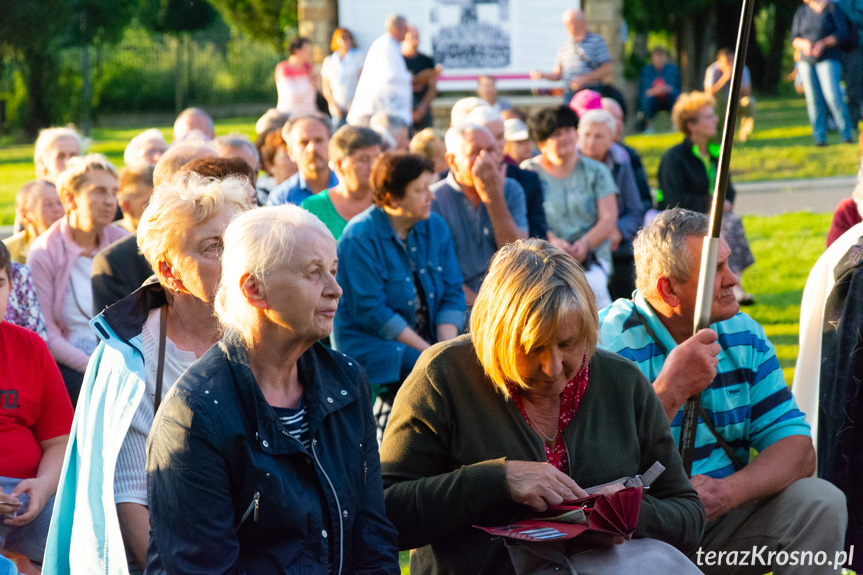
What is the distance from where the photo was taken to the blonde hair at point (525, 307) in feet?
8.98

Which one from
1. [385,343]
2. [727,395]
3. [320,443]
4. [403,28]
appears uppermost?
[403,28]

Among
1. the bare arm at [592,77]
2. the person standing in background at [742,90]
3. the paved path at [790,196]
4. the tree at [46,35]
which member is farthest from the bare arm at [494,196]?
the tree at [46,35]

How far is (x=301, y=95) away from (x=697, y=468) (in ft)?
37.0

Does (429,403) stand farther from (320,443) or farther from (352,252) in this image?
(352,252)

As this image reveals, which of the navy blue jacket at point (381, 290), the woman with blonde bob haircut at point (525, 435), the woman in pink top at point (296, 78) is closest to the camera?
the woman with blonde bob haircut at point (525, 435)

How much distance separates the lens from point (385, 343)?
517 centimetres

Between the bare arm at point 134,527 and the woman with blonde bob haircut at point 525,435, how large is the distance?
2.28ft

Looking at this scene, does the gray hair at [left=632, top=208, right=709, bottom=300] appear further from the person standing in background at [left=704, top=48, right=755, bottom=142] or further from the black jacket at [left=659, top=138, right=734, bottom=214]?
the person standing in background at [left=704, top=48, right=755, bottom=142]

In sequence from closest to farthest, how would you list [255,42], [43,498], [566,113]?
[43,498]
[566,113]
[255,42]

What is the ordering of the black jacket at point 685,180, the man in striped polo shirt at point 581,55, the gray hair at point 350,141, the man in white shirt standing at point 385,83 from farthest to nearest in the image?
the man in striped polo shirt at point 581,55 < the man in white shirt standing at point 385,83 < the black jacket at point 685,180 < the gray hair at point 350,141

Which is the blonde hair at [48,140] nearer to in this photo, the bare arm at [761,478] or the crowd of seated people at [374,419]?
the crowd of seated people at [374,419]

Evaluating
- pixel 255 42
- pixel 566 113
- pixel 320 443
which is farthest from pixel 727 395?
pixel 255 42

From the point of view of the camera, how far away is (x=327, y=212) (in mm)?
5863

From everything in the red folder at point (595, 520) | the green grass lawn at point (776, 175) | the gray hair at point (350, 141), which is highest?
the gray hair at point (350, 141)
